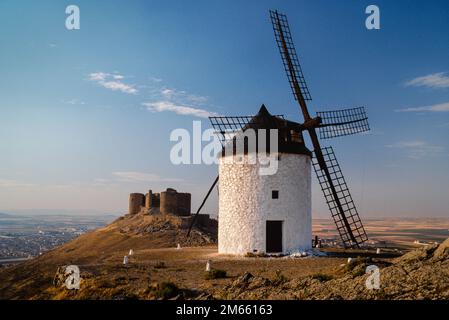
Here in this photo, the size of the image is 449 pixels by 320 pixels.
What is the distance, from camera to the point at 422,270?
35.2 feet

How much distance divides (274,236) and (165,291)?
396 inches

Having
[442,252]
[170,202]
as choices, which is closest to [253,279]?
[442,252]

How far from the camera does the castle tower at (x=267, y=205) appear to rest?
853 inches

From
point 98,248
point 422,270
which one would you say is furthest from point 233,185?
point 98,248

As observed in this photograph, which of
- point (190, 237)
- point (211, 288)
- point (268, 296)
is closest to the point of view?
point (268, 296)

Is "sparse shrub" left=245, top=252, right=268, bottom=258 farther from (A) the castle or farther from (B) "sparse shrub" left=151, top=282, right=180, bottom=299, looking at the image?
(A) the castle

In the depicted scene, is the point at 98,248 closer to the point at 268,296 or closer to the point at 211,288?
the point at 211,288

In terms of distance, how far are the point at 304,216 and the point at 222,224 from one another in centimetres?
438

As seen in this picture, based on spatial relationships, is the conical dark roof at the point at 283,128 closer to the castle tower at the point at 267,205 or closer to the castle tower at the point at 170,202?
the castle tower at the point at 267,205

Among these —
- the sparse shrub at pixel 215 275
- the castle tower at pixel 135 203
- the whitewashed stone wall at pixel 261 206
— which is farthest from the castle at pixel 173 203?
the sparse shrub at pixel 215 275

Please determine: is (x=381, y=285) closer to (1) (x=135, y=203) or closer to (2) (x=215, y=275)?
(2) (x=215, y=275)

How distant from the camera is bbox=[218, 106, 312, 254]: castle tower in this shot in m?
21.7
